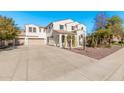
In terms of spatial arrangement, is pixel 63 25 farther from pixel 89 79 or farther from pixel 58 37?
pixel 89 79

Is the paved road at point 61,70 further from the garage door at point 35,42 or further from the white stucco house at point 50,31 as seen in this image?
the garage door at point 35,42

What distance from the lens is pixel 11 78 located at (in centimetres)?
514

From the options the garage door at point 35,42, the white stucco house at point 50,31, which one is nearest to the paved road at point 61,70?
the white stucco house at point 50,31

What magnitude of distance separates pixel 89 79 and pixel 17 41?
86.2 ft

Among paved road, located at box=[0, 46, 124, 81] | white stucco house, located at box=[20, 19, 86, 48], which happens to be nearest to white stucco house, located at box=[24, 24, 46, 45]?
white stucco house, located at box=[20, 19, 86, 48]

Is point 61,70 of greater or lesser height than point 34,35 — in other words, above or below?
below

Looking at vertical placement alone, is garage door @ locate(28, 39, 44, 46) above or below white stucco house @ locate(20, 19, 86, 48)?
below

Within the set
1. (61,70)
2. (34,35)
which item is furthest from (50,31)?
(61,70)

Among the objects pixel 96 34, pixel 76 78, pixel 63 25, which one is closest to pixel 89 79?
pixel 76 78

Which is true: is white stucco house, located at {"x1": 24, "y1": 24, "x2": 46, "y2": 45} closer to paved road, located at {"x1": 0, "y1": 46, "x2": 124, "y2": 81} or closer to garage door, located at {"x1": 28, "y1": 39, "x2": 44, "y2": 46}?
garage door, located at {"x1": 28, "y1": 39, "x2": 44, "y2": 46}

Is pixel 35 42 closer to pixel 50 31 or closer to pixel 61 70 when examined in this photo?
pixel 50 31

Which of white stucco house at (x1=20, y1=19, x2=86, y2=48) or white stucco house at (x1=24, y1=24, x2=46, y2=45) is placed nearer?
white stucco house at (x1=20, y1=19, x2=86, y2=48)
